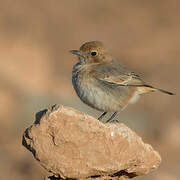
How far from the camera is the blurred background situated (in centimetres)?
1995

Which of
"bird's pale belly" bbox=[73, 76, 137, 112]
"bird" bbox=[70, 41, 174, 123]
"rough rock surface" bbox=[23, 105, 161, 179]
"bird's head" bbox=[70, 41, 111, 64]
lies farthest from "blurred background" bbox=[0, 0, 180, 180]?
"rough rock surface" bbox=[23, 105, 161, 179]

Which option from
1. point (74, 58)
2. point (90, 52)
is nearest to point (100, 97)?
point (90, 52)

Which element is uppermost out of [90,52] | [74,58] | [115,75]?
[74,58]

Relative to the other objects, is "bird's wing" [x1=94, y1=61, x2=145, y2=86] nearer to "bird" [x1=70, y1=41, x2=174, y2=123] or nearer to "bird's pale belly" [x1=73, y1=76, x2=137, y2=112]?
"bird" [x1=70, y1=41, x2=174, y2=123]

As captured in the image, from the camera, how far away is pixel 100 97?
12102mm

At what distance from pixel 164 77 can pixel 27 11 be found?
8.02m

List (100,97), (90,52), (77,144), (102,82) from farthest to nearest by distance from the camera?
1. (90,52)
2. (102,82)
3. (100,97)
4. (77,144)

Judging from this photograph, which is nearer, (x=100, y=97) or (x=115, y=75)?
(x=100, y=97)

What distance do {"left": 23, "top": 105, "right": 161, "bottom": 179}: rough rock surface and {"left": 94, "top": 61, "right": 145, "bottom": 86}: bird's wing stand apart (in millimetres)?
2910

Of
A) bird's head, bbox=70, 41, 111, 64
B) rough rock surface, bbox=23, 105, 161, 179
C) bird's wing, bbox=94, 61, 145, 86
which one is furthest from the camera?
bird's head, bbox=70, 41, 111, 64

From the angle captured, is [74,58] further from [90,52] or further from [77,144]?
[77,144]

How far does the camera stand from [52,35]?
27719mm

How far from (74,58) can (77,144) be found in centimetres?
1769

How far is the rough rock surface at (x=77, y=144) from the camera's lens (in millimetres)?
8938
